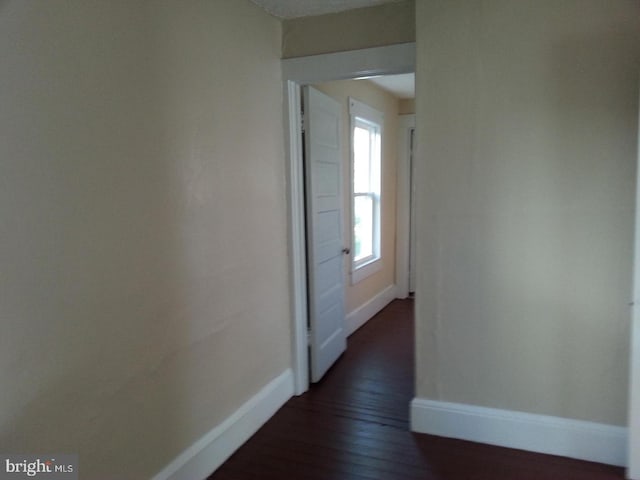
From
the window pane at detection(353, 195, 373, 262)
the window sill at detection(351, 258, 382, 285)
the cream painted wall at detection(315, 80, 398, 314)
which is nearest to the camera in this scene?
the cream painted wall at detection(315, 80, 398, 314)

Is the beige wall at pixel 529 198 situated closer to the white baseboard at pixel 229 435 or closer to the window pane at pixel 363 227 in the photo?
the white baseboard at pixel 229 435

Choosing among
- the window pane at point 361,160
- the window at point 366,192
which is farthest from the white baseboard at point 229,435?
the window pane at point 361,160

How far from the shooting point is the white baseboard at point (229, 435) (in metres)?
2.14

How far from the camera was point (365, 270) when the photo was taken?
4.79 meters

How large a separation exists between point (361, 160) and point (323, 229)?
1732 millimetres

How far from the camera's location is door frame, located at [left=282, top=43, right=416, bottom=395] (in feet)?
8.84

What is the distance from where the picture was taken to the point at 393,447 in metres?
2.53

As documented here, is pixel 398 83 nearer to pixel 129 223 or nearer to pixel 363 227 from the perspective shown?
pixel 363 227

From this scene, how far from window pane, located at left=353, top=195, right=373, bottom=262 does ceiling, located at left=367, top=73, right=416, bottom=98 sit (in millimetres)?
1164

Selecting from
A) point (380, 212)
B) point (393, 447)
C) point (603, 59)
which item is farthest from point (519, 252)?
point (380, 212)

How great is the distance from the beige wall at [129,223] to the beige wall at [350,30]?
7.6 inches

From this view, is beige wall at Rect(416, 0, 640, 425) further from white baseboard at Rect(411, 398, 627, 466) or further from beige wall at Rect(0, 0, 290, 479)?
beige wall at Rect(0, 0, 290, 479)

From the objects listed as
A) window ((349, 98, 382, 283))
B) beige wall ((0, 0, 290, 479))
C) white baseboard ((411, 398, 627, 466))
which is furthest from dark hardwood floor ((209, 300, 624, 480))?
window ((349, 98, 382, 283))

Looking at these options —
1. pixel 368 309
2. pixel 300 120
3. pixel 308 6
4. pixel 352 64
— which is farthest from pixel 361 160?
pixel 308 6
